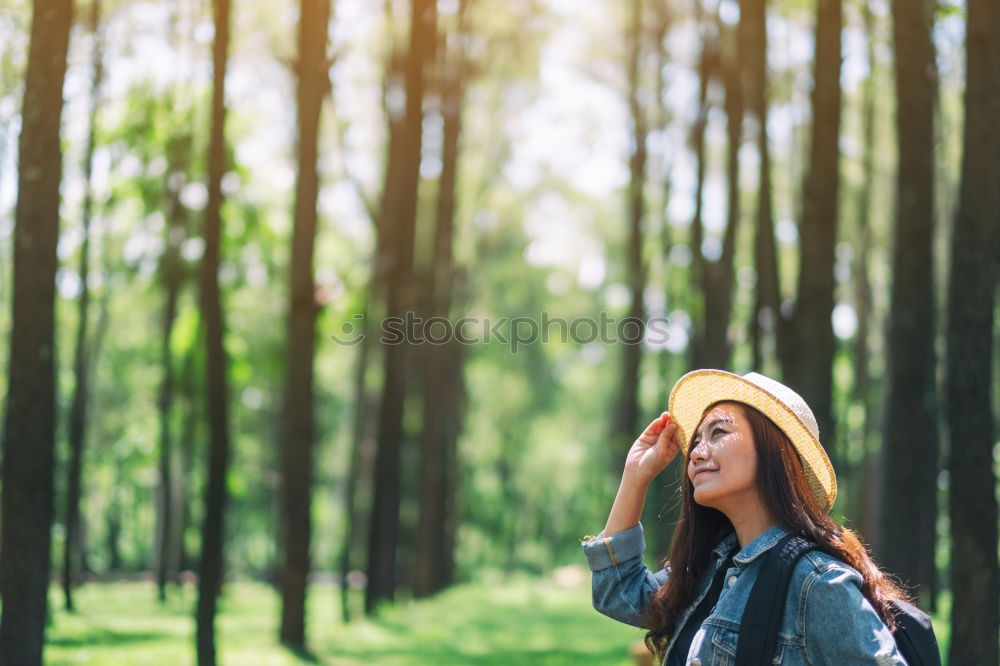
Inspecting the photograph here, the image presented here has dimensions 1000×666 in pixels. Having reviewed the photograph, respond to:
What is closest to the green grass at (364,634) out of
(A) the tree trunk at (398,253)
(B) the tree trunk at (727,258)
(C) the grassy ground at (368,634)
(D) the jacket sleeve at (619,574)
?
(C) the grassy ground at (368,634)

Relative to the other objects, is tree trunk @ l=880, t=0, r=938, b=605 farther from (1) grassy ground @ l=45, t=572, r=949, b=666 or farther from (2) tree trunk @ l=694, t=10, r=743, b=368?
(2) tree trunk @ l=694, t=10, r=743, b=368

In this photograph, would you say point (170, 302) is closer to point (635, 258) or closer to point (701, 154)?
point (635, 258)

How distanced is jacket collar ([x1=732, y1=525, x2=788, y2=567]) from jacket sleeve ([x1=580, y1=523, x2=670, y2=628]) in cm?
46

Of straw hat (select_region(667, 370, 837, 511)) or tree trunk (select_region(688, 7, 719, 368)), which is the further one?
tree trunk (select_region(688, 7, 719, 368))

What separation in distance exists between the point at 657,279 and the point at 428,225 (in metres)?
9.14

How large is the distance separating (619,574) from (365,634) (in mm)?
13634

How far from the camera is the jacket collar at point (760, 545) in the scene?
3.03 meters

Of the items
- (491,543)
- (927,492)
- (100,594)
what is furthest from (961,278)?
(491,543)

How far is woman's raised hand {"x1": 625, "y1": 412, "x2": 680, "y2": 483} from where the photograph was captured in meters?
3.53

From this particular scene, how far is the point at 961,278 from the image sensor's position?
27.4ft

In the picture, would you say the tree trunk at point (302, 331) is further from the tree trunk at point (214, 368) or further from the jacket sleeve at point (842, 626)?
the jacket sleeve at point (842, 626)

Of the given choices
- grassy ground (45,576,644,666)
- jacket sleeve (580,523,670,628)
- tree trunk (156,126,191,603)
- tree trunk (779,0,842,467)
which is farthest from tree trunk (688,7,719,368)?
jacket sleeve (580,523,670,628)

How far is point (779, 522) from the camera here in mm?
3086

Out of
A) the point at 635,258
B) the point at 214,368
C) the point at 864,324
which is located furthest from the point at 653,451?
the point at 864,324
